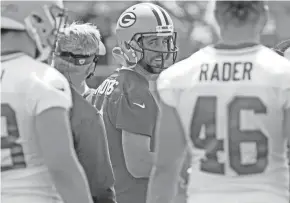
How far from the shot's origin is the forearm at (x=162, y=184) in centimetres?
355

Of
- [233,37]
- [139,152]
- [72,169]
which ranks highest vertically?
[233,37]

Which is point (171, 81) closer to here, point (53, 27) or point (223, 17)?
point (223, 17)

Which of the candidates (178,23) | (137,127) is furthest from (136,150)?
(178,23)

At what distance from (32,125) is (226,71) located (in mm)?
759

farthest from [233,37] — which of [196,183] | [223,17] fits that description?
[196,183]

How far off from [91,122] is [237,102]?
88 cm

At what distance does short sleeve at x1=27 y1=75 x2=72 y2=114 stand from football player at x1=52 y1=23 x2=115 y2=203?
67 cm

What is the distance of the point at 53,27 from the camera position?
353 centimetres

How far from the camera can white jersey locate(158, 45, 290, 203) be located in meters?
3.26

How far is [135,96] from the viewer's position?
471 cm

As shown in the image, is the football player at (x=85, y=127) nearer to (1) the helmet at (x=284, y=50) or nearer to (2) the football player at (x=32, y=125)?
(2) the football player at (x=32, y=125)

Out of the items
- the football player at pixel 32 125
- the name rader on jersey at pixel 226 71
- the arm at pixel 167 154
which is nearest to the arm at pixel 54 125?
the football player at pixel 32 125

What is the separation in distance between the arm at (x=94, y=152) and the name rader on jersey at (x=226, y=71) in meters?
0.76

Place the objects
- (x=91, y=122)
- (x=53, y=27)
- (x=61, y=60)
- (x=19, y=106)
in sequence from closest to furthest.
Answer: (x=19, y=106), (x=53, y=27), (x=91, y=122), (x=61, y=60)
